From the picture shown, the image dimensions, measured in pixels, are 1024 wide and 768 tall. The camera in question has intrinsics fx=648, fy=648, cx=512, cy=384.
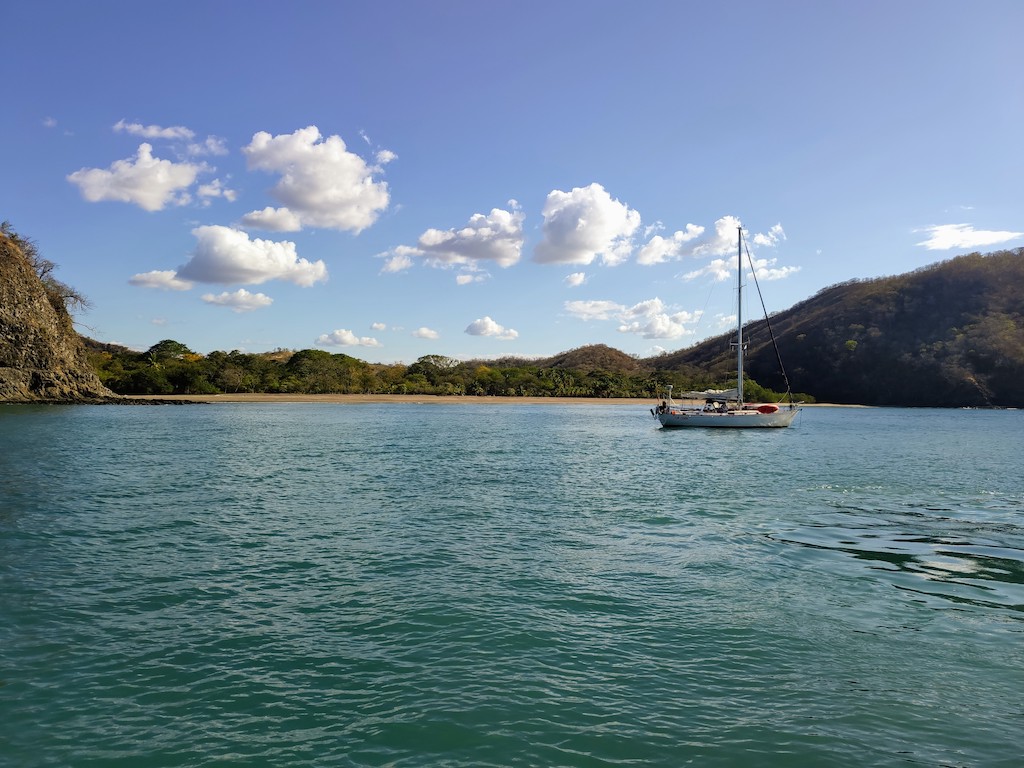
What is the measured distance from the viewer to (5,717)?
6902 mm

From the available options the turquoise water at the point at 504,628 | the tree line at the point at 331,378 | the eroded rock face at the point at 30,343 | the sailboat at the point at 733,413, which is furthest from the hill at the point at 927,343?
the eroded rock face at the point at 30,343

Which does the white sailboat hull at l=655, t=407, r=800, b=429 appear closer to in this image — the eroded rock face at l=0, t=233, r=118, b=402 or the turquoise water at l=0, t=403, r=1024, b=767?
the turquoise water at l=0, t=403, r=1024, b=767

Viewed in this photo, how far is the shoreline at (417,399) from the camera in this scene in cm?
12149

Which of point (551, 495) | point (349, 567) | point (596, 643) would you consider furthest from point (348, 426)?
point (596, 643)

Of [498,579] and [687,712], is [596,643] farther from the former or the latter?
[498,579]

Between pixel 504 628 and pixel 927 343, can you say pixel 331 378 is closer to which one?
pixel 504 628

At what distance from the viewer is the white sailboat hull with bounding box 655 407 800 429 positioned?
61.9 meters

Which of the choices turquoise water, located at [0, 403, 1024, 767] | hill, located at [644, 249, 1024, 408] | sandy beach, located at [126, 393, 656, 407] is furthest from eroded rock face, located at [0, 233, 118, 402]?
hill, located at [644, 249, 1024, 408]

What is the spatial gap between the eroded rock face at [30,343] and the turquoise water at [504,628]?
75261mm

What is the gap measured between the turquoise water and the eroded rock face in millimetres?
75261

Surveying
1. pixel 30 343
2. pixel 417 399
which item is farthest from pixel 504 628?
pixel 417 399

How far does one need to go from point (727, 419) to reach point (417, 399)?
84.3m

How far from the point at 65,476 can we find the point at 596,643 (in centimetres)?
2501

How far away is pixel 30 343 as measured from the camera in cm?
8475
